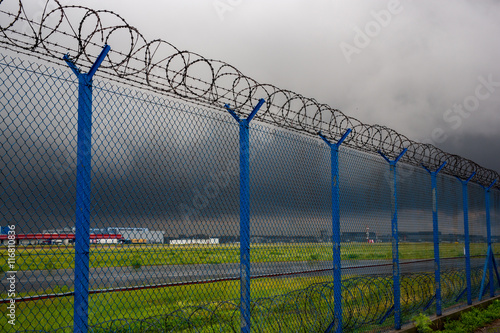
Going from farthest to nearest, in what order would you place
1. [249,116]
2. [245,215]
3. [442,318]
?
[442,318], [249,116], [245,215]

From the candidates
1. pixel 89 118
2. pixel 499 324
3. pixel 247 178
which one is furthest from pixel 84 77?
pixel 499 324

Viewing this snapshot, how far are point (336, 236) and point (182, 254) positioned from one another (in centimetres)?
289

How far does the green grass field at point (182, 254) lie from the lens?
372 centimetres

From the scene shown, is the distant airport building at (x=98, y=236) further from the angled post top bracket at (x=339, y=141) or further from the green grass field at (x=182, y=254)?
the angled post top bracket at (x=339, y=141)

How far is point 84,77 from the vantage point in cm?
380

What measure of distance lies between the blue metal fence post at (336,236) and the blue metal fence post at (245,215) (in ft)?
5.86

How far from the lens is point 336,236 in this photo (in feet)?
22.2

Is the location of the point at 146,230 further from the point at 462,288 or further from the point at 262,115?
the point at 462,288

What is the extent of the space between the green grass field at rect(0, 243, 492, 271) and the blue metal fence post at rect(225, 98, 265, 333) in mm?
127

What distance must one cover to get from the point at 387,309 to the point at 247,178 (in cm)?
446

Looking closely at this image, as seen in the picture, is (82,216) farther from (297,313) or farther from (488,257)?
(488,257)

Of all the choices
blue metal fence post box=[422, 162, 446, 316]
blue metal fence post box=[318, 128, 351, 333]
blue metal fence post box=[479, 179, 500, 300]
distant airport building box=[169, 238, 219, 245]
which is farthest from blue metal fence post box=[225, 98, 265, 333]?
blue metal fence post box=[479, 179, 500, 300]

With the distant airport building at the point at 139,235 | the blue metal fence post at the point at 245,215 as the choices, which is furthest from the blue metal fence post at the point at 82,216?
the blue metal fence post at the point at 245,215

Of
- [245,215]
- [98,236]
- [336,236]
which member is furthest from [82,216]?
[336,236]
